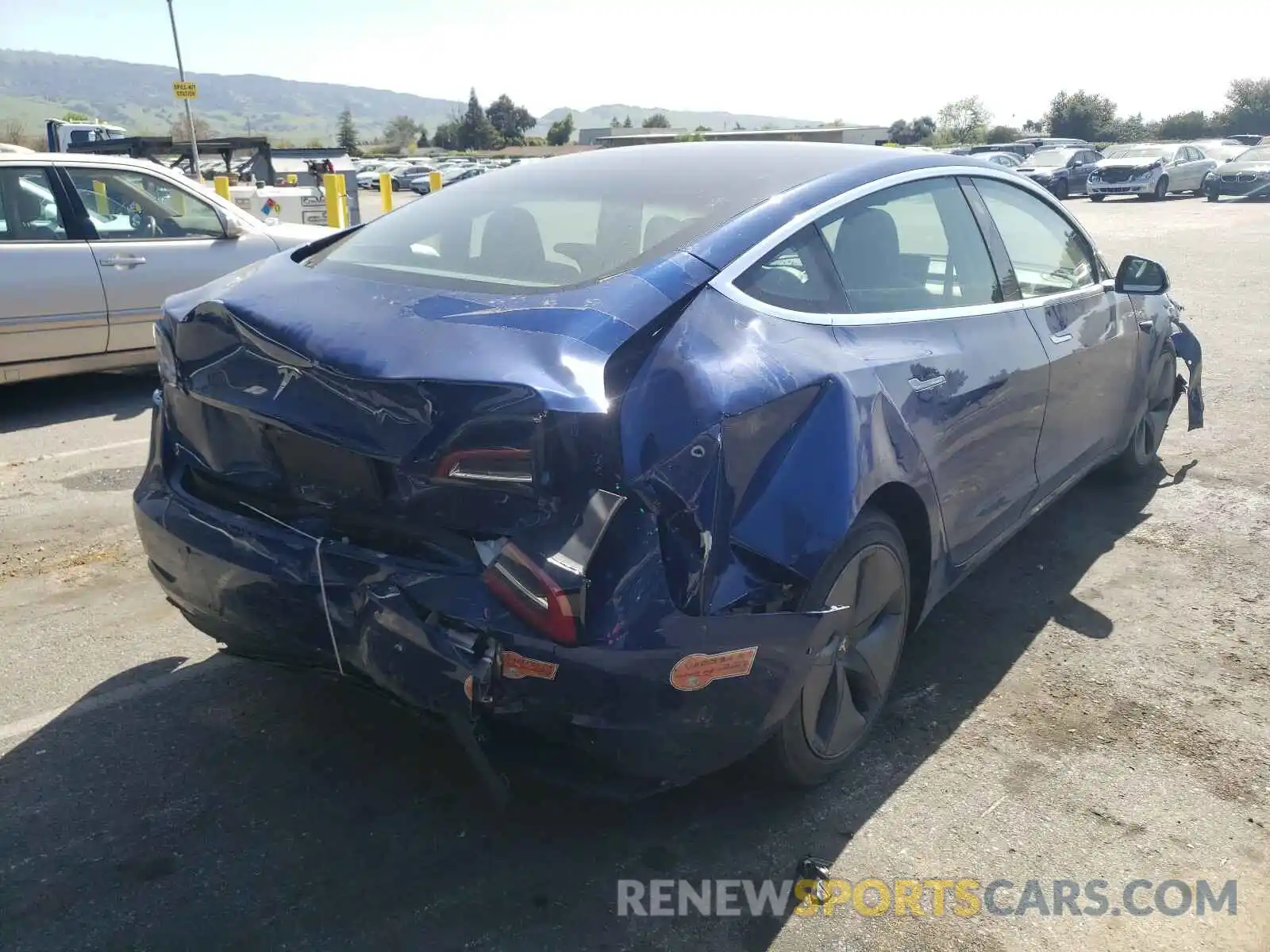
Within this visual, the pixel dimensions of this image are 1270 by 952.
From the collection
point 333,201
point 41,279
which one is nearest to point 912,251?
point 41,279

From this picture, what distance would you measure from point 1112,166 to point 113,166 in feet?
88.6

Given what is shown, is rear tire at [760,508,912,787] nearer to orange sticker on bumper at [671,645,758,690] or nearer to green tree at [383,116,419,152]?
orange sticker on bumper at [671,645,758,690]

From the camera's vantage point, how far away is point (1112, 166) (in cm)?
2769

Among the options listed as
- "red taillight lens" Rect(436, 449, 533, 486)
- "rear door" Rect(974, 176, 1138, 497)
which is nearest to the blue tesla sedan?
"red taillight lens" Rect(436, 449, 533, 486)

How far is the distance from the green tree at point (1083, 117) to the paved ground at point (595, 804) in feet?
241

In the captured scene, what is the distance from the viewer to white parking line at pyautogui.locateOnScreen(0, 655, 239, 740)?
3168mm

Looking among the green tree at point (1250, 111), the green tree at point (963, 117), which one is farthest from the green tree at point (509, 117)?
the green tree at point (1250, 111)

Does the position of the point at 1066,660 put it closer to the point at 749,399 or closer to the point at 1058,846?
the point at 1058,846

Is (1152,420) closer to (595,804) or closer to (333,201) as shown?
(595,804)

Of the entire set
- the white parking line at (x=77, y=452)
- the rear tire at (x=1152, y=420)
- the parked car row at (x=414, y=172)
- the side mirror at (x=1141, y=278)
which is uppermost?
the side mirror at (x=1141, y=278)

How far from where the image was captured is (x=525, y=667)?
88.7 inches

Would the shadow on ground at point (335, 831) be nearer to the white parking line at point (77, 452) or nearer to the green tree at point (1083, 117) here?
the white parking line at point (77, 452)

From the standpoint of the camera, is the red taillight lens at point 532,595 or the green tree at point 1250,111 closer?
the red taillight lens at point 532,595

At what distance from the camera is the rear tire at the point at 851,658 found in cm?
265
